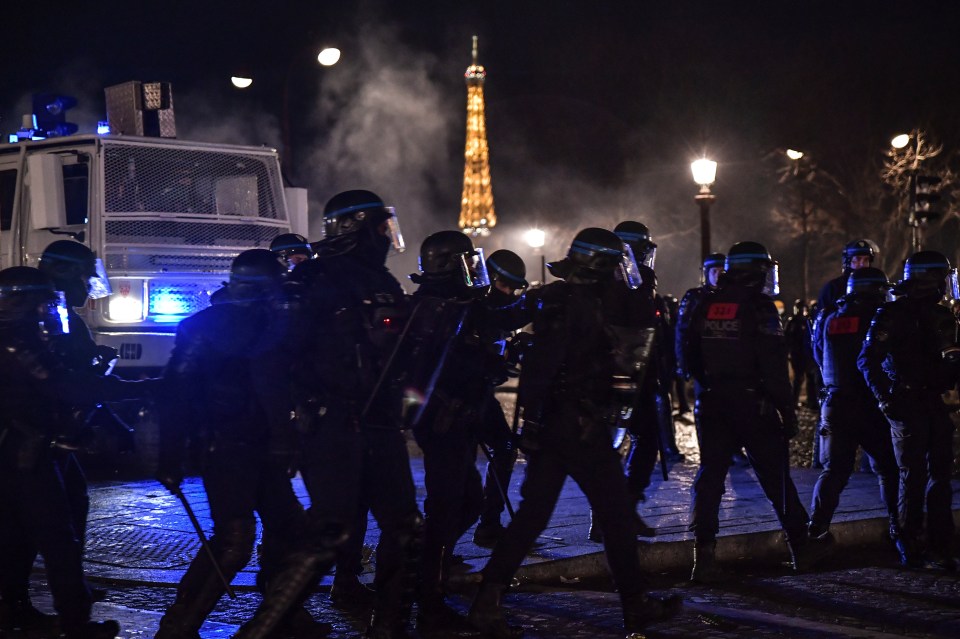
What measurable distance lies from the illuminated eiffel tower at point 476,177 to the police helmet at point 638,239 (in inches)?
3400

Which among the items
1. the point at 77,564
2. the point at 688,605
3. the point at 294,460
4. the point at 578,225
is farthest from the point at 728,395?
the point at 578,225

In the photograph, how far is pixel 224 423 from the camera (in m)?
4.83

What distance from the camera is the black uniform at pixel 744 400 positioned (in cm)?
632

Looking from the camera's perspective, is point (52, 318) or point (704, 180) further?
point (704, 180)

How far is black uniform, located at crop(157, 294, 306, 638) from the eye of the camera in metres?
4.79

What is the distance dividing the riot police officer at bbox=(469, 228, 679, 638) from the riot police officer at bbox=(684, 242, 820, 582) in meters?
1.38

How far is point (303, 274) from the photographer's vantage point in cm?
480

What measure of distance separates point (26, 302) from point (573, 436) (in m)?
2.35

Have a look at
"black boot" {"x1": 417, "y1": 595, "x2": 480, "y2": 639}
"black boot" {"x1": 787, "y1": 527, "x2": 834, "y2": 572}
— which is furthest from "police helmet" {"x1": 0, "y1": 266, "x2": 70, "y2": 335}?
"black boot" {"x1": 787, "y1": 527, "x2": 834, "y2": 572}

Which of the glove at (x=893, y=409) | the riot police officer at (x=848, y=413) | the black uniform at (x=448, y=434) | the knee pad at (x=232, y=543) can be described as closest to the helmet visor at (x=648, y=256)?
the riot police officer at (x=848, y=413)

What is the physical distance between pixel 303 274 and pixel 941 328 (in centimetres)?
374

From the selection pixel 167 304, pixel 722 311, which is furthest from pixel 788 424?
pixel 167 304

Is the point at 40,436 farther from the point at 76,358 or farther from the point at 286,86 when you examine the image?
the point at 286,86

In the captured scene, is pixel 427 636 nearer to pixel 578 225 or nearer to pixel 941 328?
pixel 941 328
